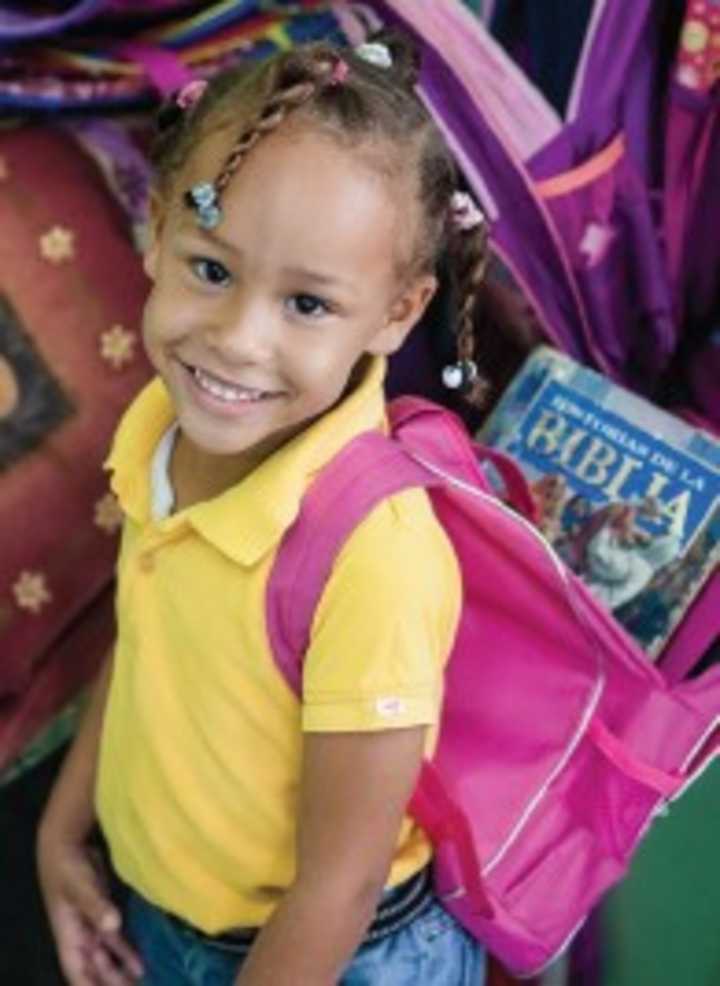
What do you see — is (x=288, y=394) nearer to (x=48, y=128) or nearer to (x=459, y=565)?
(x=459, y=565)

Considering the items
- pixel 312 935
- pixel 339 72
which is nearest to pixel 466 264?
pixel 339 72

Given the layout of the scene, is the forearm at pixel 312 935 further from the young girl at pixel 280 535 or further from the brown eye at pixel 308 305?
the brown eye at pixel 308 305

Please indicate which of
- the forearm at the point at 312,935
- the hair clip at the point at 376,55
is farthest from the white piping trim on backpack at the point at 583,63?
the forearm at the point at 312,935

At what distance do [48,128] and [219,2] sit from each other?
173 millimetres

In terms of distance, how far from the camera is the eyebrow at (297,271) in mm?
664

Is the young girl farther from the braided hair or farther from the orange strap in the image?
the orange strap

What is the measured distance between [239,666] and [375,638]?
0.30 feet

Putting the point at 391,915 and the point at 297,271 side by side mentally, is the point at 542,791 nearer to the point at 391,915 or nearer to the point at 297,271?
the point at 391,915

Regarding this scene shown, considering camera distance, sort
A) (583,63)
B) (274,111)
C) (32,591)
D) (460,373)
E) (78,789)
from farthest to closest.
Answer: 1. (583,63)
2. (32,591)
3. (78,789)
4. (460,373)
5. (274,111)

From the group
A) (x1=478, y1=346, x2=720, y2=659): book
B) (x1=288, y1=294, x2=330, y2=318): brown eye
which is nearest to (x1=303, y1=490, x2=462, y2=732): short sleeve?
(x1=288, y1=294, x2=330, y2=318): brown eye

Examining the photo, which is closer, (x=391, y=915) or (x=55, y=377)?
(x=391, y=915)

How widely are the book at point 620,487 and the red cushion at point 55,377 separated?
32 cm

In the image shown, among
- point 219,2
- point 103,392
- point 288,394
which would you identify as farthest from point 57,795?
point 219,2

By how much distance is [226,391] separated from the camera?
2.30 feet
